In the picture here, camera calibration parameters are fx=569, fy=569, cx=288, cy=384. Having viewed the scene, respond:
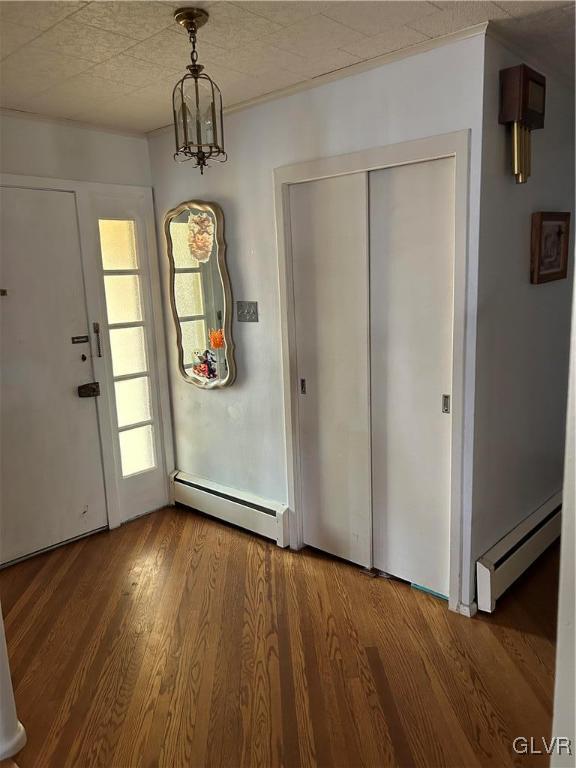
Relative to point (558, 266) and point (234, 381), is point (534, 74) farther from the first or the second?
point (234, 381)

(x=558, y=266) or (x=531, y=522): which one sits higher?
(x=558, y=266)

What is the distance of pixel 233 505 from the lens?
3285 millimetres

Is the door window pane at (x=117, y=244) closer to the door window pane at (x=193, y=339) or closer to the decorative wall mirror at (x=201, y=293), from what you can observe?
the decorative wall mirror at (x=201, y=293)

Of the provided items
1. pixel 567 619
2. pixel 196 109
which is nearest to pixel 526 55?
pixel 196 109

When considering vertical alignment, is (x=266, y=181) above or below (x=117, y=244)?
above

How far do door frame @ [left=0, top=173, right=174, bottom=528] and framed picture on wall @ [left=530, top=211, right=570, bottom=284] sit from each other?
2.12 m

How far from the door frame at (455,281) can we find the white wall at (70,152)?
1.07 m

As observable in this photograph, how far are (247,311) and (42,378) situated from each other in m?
1.15

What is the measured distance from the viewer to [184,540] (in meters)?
3.22

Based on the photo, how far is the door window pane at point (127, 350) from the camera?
3361 mm

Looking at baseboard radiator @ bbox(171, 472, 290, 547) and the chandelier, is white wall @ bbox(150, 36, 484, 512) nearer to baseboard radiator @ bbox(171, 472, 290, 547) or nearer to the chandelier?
baseboard radiator @ bbox(171, 472, 290, 547)

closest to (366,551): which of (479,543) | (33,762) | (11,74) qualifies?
(479,543)

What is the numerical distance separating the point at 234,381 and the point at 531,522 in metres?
1.69

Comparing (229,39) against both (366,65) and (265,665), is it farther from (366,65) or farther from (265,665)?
(265,665)
